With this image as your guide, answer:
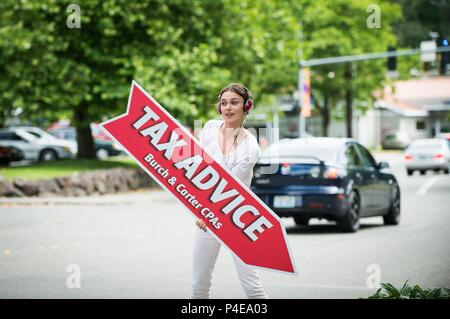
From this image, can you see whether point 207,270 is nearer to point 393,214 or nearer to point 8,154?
point 393,214

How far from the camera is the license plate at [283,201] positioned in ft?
50.0

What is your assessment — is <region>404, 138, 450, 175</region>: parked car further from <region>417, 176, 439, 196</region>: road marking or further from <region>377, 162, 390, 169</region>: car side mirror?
<region>377, 162, 390, 169</region>: car side mirror

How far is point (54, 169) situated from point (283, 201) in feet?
44.6

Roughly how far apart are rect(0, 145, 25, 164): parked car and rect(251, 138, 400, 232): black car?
2997cm

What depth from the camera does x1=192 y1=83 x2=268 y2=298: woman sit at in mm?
5832

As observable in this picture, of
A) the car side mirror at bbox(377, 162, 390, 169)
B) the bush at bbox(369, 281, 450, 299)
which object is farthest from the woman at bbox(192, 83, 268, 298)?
the car side mirror at bbox(377, 162, 390, 169)

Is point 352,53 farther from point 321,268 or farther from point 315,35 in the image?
point 321,268

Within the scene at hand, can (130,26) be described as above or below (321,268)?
Answer: above

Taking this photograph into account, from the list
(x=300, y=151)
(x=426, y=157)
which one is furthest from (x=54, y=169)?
(x=426, y=157)

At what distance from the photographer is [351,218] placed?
15.5 metres

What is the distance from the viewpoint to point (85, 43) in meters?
28.7

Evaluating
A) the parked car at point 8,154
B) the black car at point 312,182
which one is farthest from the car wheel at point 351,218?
the parked car at point 8,154
